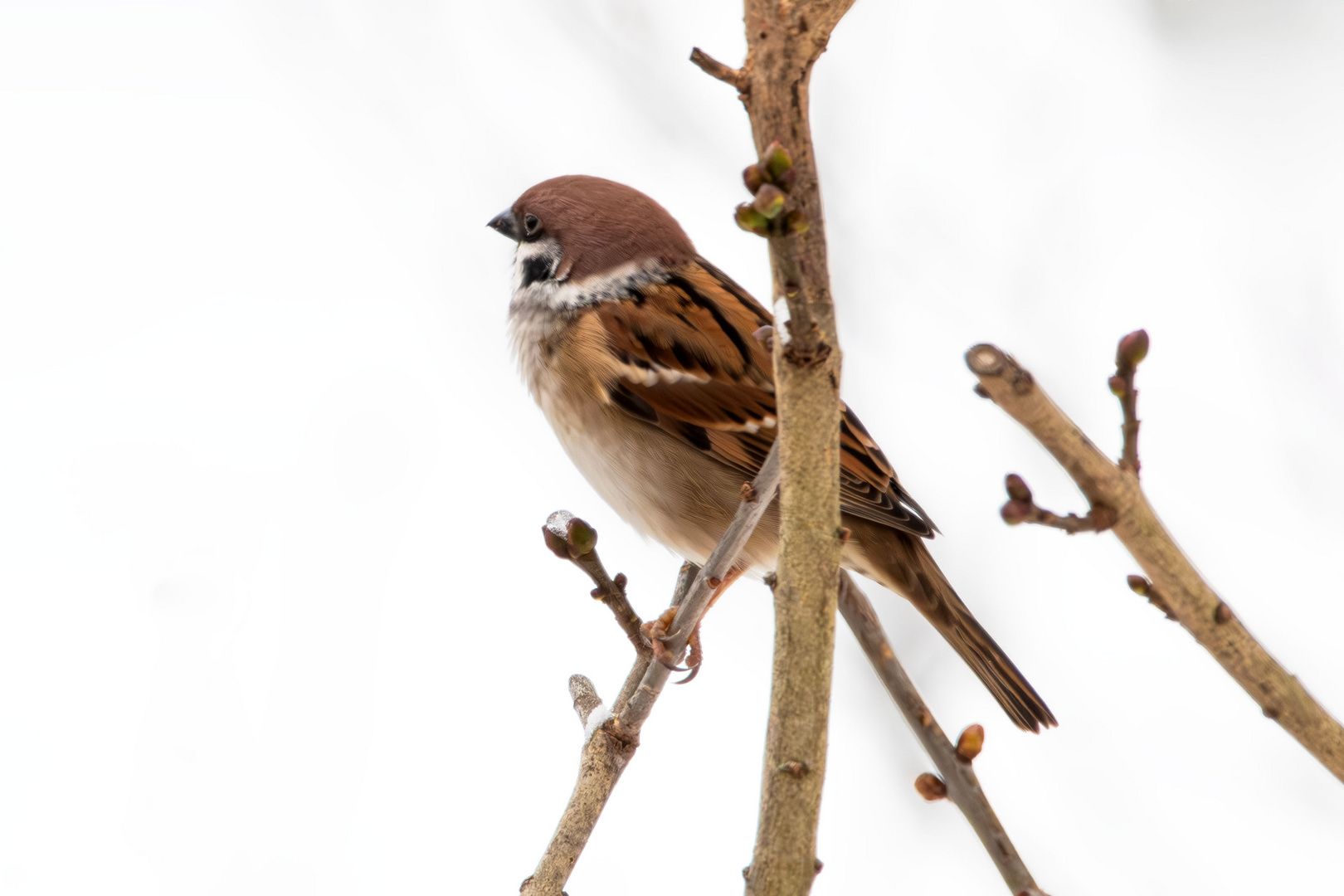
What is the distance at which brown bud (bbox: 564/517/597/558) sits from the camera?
100cm

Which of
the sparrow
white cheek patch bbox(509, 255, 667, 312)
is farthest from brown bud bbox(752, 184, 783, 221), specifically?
white cheek patch bbox(509, 255, 667, 312)

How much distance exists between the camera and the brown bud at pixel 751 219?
0.62 m

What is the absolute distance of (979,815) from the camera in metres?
0.96

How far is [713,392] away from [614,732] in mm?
694

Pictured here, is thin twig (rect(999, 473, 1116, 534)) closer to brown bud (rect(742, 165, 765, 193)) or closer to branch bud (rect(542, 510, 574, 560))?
brown bud (rect(742, 165, 765, 193))

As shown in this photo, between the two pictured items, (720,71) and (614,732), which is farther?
(614,732)

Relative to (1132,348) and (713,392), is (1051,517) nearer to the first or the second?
(1132,348)

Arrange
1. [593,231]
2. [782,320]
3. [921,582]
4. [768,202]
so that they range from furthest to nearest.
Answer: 1. [593,231]
2. [921,582]
3. [782,320]
4. [768,202]

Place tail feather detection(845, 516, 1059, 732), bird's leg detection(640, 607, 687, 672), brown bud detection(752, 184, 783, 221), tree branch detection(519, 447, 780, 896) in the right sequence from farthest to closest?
tail feather detection(845, 516, 1059, 732)
bird's leg detection(640, 607, 687, 672)
tree branch detection(519, 447, 780, 896)
brown bud detection(752, 184, 783, 221)

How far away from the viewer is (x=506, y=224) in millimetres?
2055

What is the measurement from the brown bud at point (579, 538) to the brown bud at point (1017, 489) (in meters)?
0.39

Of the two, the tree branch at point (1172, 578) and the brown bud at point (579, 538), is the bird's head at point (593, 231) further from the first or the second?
the tree branch at point (1172, 578)

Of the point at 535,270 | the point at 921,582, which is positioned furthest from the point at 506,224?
the point at 921,582

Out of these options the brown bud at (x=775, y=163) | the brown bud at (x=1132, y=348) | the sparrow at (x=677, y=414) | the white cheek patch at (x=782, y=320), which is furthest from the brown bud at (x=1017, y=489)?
the sparrow at (x=677, y=414)
